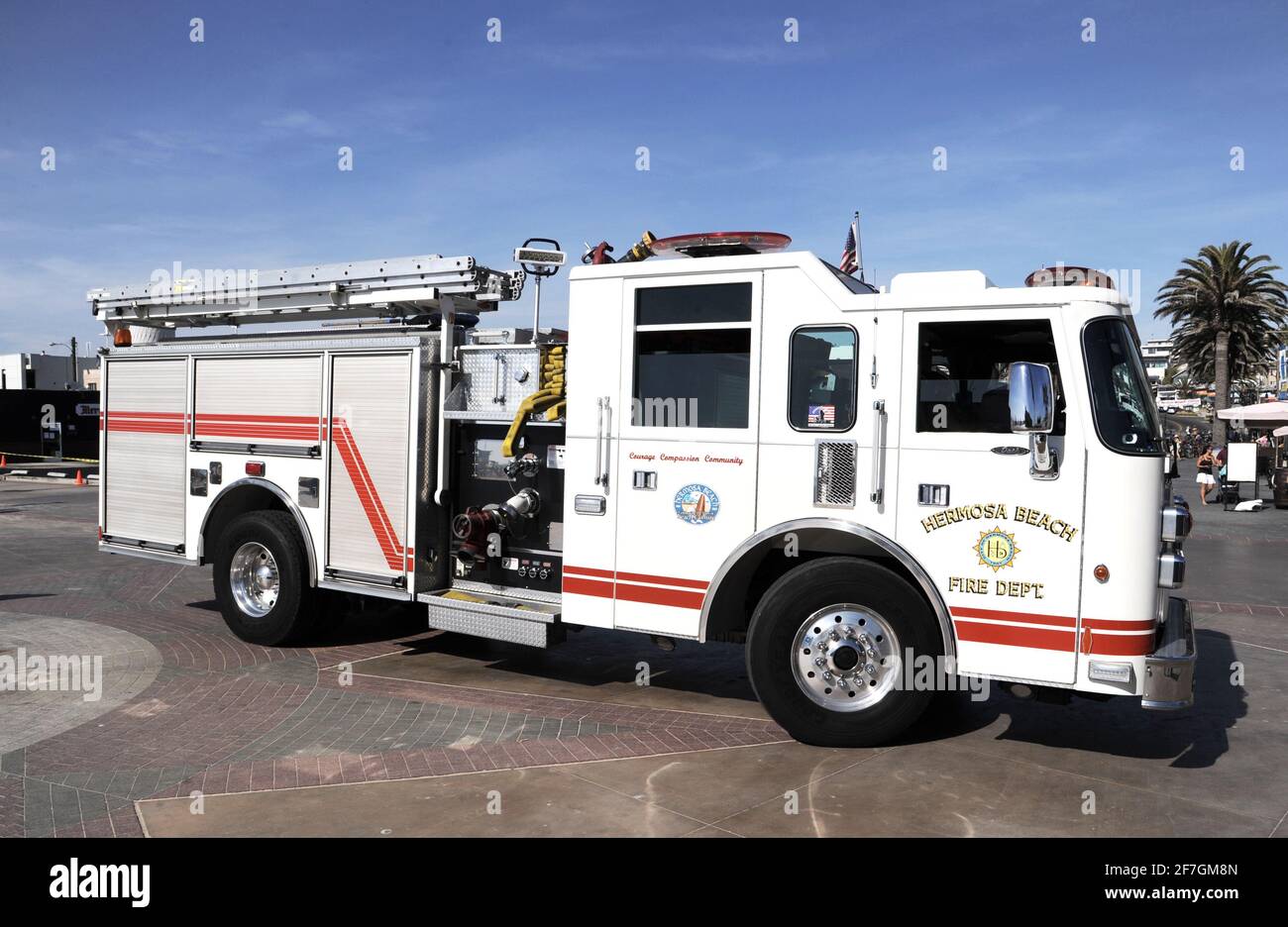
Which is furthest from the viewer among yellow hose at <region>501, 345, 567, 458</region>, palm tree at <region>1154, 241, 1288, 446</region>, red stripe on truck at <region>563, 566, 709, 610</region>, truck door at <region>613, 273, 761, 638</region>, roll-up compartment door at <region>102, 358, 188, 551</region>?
palm tree at <region>1154, 241, 1288, 446</region>

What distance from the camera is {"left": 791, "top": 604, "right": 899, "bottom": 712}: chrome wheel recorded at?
5.71m

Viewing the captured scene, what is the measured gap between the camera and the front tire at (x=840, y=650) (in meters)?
5.63

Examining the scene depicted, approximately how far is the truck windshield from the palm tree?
35.3 metres

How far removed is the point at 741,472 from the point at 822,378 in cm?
73

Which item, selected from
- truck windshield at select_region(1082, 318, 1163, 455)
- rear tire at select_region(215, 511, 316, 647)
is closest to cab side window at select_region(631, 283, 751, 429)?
truck windshield at select_region(1082, 318, 1163, 455)

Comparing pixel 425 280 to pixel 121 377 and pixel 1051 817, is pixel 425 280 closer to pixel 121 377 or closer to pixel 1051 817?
pixel 121 377

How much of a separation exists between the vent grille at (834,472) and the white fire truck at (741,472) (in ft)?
0.05

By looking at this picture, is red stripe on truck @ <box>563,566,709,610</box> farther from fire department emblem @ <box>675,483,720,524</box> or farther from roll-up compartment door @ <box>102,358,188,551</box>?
roll-up compartment door @ <box>102,358,188,551</box>

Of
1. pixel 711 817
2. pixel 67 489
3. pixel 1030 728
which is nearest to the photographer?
pixel 711 817

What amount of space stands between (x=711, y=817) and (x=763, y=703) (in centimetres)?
118

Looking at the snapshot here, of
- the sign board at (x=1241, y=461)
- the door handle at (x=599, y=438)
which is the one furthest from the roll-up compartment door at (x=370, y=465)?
the sign board at (x=1241, y=461)

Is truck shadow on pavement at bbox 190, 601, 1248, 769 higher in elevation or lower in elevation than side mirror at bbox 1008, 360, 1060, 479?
lower

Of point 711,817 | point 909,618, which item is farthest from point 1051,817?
point 711,817

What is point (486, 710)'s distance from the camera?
666 cm
